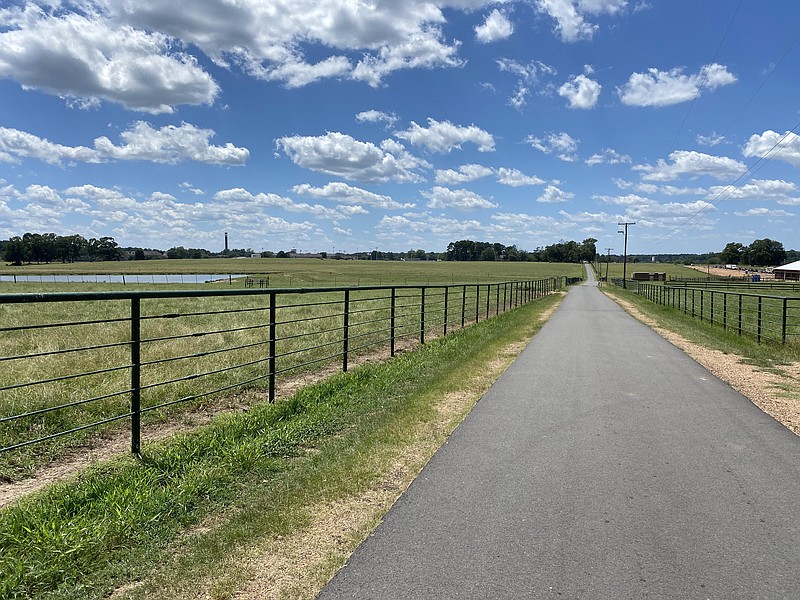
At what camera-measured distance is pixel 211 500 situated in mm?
3973

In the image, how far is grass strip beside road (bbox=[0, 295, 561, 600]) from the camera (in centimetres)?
294

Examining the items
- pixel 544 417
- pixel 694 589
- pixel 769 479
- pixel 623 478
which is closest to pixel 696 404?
pixel 544 417

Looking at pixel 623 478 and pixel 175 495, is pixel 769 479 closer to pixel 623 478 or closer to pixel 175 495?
pixel 623 478

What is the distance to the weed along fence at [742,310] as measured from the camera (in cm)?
1423

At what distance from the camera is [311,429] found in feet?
18.9

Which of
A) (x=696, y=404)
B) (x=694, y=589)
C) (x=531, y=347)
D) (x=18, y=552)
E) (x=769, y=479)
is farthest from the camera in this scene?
(x=531, y=347)

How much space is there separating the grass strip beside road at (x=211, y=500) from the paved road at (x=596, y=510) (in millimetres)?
397

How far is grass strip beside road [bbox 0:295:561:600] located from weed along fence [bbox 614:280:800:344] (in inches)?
407

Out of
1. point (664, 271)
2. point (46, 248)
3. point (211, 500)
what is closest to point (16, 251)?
point (46, 248)

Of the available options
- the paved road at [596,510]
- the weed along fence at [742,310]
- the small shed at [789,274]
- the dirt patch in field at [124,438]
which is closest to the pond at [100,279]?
the weed along fence at [742,310]

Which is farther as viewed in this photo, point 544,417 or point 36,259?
point 36,259

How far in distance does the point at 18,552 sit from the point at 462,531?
8.37 ft

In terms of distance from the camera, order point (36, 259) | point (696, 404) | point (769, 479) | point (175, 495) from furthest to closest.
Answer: point (36, 259)
point (696, 404)
point (769, 479)
point (175, 495)

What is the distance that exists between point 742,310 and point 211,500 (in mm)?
16308
